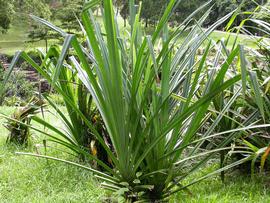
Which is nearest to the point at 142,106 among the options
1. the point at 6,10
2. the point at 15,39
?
the point at 6,10

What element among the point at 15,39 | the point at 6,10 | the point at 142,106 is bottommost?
the point at 15,39

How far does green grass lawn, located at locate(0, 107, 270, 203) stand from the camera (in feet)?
7.01

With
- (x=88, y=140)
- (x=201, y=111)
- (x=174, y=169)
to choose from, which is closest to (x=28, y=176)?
(x=88, y=140)

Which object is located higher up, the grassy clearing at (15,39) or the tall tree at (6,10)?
the tall tree at (6,10)

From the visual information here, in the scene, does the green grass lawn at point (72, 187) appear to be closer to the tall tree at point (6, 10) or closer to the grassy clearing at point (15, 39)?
the tall tree at point (6, 10)

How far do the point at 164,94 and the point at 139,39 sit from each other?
1.58 feet

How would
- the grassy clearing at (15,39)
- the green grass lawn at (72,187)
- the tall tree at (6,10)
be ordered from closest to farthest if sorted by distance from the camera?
the green grass lawn at (72,187) → the tall tree at (6,10) → the grassy clearing at (15,39)

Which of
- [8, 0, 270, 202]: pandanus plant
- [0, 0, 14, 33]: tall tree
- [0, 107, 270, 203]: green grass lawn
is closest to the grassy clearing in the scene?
[0, 0, 14, 33]: tall tree


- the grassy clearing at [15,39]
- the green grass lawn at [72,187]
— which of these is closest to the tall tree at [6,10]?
the grassy clearing at [15,39]

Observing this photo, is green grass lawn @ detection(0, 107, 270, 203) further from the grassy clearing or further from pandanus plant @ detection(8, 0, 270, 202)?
the grassy clearing

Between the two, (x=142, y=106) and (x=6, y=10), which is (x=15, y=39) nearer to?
(x=6, y=10)

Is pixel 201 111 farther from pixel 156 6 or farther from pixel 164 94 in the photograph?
pixel 156 6

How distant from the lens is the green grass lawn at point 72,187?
2137 mm

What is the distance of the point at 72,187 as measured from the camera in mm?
2572
